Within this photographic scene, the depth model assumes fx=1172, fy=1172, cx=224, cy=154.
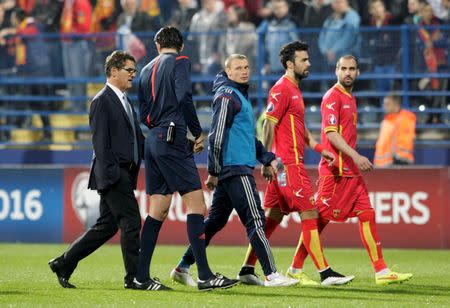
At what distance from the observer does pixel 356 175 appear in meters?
11.4

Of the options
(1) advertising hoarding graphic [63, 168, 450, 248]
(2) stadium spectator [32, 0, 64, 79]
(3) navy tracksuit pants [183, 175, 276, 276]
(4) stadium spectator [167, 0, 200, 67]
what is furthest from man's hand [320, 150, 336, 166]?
(2) stadium spectator [32, 0, 64, 79]

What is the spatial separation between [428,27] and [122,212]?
358 inches

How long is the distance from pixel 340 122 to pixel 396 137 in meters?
6.75

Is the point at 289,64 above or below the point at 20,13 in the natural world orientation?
below

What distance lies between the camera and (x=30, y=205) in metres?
18.2

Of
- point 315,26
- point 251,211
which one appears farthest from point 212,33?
point 251,211

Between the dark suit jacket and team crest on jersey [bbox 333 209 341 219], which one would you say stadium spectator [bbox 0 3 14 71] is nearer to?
the dark suit jacket

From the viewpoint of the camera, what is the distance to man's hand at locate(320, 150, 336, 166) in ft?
36.8

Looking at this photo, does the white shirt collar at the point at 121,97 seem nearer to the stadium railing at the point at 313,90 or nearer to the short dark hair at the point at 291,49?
the short dark hair at the point at 291,49

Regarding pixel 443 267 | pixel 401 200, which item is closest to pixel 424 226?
pixel 401 200

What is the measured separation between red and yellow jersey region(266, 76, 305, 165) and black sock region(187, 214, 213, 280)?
1.18 m

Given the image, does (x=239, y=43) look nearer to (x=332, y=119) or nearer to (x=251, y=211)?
(x=332, y=119)

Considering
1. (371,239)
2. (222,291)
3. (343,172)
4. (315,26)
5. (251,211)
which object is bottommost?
(222,291)

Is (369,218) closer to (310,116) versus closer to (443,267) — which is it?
(443,267)
